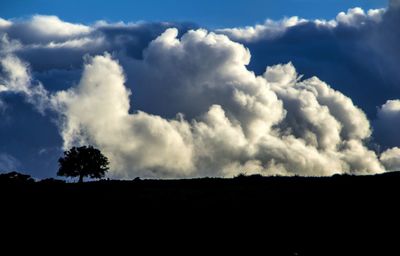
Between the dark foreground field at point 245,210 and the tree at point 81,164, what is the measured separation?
2104 inches

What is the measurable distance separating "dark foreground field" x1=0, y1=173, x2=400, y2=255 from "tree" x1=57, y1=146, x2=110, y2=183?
53453 mm

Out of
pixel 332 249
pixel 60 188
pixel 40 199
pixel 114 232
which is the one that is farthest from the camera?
pixel 60 188

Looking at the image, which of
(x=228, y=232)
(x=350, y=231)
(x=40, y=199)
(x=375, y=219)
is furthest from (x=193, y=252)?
(x=40, y=199)

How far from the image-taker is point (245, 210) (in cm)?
3472

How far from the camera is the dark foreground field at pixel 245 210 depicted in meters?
29.2

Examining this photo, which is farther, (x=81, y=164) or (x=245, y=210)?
(x=81, y=164)

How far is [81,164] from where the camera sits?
102 m

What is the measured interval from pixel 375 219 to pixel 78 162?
79.1m

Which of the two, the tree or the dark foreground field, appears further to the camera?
the tree

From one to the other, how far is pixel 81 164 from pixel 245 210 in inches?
2847

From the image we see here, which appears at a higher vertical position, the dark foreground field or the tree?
the tree

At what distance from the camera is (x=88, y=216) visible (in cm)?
3541

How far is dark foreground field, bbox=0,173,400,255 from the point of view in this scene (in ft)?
95.6

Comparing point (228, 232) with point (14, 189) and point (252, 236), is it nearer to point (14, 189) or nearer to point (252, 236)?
point (252, 236)
